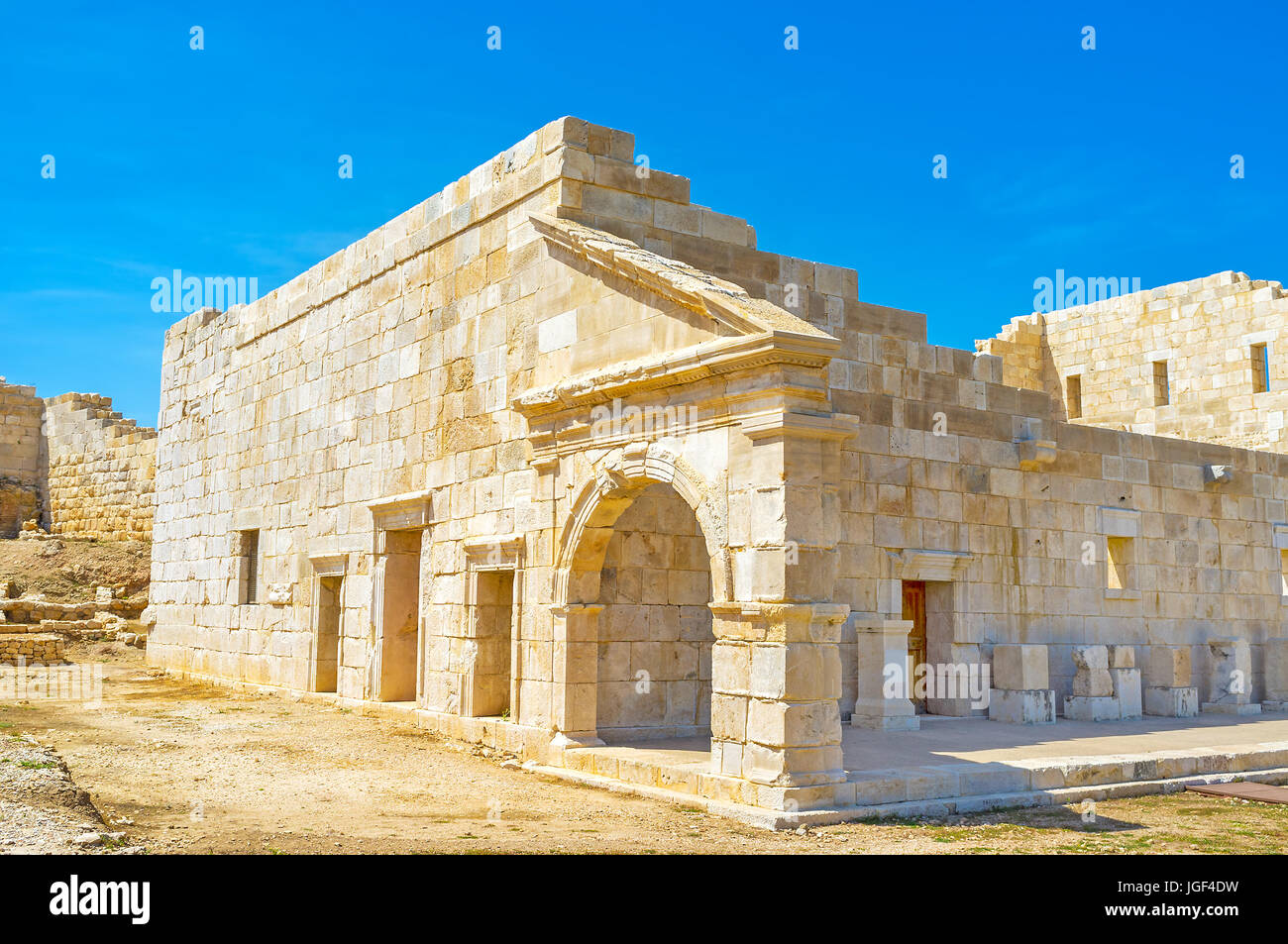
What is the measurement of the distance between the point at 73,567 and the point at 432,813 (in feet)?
64.1

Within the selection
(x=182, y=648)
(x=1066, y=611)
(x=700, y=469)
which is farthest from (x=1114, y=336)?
(x=182, y=648)

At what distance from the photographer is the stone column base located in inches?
488

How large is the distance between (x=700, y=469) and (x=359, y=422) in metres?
7.14

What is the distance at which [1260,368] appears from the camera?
18016mm

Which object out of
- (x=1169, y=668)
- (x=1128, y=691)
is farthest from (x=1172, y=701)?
(x=1128, y=691)

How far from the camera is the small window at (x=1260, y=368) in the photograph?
1795 cm

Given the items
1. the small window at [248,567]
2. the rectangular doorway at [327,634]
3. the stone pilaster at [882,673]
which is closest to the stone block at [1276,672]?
the stone pilaster at [882,673]

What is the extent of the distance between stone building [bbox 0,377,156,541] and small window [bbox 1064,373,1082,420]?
19152 millimetres

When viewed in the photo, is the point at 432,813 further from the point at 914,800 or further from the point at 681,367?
the point at 681,367

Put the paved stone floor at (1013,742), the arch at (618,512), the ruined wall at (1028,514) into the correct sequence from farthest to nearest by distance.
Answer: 1. the ruined wall at (1028,514)
2. the paved stone floor at (1013,742)
3. the arch at (618,512)

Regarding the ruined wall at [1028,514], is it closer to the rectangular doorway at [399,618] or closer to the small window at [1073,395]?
the small window at [1073,395]

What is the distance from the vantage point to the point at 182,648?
18234mm

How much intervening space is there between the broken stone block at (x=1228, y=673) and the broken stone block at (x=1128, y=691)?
1.84 meters

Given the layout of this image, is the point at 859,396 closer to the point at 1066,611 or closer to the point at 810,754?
the point at 1066,611
